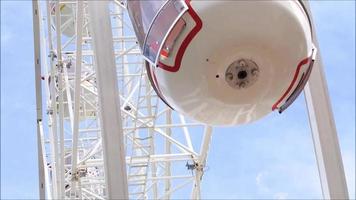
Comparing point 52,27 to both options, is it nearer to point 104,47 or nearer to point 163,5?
point 104,47

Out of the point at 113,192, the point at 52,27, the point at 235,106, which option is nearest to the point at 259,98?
the point at 235,106

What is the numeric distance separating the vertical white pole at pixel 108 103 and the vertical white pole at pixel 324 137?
2129mm

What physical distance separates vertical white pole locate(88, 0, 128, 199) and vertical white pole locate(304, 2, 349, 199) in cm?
213

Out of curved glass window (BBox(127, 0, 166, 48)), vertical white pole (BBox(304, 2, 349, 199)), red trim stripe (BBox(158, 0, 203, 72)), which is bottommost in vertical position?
vertical white pole (BBox(304, 2, 349, 199))

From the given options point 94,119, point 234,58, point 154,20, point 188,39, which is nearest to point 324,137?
point 234,58

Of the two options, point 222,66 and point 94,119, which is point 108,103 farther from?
point 94,119

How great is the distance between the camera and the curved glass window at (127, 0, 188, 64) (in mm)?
6098

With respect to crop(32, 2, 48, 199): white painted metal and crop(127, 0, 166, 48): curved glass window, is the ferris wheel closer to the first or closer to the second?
crop(127, 0, 166, 48): curved glass window

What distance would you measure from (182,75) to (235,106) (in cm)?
57

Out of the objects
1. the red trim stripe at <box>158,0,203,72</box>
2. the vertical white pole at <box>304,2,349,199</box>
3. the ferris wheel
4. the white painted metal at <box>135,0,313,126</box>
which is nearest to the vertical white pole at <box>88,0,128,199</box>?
the ferris wheel

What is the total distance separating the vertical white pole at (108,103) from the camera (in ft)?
25.0

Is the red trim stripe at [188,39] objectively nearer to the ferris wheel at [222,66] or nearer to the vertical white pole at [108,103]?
the ferris wheel at [222,66]

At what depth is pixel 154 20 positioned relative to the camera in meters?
6.30

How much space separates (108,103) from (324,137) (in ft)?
7.93
